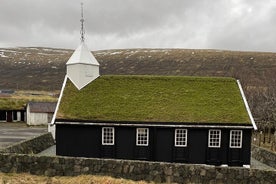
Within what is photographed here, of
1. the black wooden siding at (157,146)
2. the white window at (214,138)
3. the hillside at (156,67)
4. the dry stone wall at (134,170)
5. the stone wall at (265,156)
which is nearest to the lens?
the dry stone wall at (134,170)

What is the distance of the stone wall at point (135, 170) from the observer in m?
18.0

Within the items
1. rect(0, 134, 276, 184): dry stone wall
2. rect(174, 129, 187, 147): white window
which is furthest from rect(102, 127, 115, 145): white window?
rect(0, 134, 276, 184): dry stone wall

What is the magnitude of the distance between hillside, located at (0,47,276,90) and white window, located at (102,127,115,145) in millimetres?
75412

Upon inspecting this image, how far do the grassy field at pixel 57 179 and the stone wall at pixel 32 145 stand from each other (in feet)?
10.1

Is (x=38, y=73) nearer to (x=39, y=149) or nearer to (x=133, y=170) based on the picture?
(x=39, y=149)

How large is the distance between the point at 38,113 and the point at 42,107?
1180mm

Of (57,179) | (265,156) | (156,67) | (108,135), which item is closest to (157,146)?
(108,135)

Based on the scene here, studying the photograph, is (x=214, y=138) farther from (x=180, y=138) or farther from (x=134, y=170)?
(x=134, y=170)

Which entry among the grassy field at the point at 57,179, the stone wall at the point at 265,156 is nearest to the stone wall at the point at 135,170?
the grassy field at the point at 57,179

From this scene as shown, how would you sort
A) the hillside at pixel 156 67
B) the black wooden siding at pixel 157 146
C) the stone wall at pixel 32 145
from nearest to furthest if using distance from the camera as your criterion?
the stone wall at pixel 32 145 → the black wooden siding at pixel 157 146 → the hillside at pixel 156 67

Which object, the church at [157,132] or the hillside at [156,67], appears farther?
the hillside at [156,67]

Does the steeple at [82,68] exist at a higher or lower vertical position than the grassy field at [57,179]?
higher

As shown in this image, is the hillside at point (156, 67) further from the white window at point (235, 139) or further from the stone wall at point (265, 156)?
the white window at point (235, 139)

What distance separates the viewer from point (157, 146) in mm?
23297
